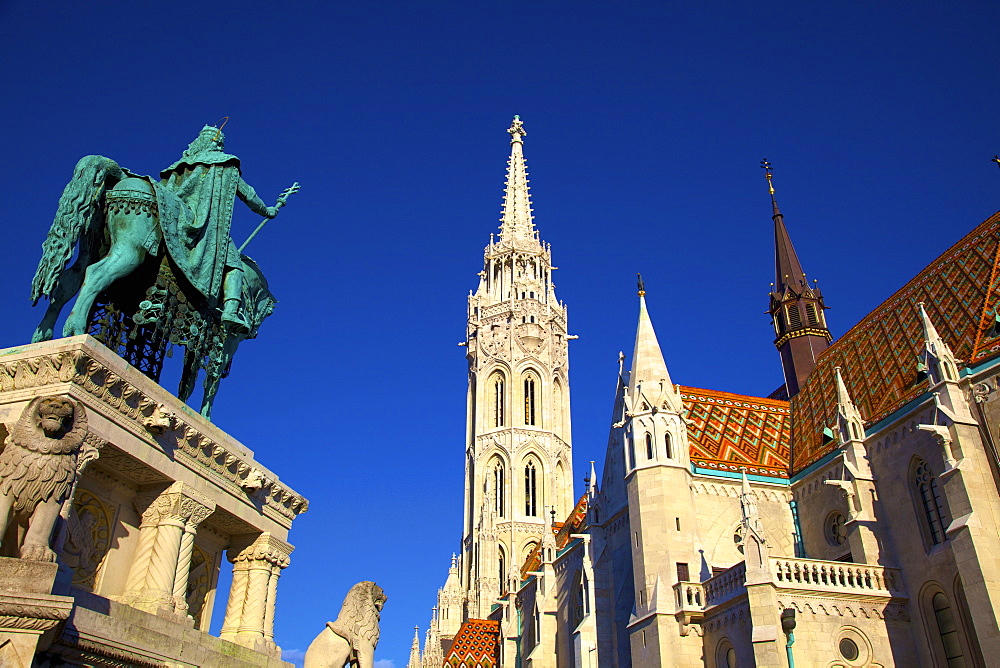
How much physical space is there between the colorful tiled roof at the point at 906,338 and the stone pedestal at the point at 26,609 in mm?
21415

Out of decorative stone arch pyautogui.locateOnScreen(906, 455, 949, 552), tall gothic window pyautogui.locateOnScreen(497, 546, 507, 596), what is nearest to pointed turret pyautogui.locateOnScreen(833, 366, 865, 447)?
decorative stone arch pyautogui.locateOnScreen(906, 455, 949, 552)

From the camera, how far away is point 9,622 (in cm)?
591

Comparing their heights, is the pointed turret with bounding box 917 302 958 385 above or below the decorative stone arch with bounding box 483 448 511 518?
below

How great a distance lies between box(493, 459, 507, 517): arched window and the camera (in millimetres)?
51719

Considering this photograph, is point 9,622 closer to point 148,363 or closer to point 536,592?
point 148,363

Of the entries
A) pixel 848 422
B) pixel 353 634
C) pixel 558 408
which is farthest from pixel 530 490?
pixel 353 634

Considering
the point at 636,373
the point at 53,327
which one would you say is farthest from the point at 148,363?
the point at 636,373

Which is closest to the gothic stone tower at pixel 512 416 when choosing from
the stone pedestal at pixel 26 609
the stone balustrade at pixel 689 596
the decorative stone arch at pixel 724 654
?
the stone balustrade at pixel 689 596

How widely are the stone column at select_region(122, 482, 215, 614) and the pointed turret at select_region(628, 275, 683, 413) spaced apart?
18509 mm

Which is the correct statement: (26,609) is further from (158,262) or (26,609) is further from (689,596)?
(689,596)

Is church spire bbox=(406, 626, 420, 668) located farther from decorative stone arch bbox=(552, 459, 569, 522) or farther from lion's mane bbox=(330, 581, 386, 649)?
lion's mane bbox=(330, 581, 386, 649)

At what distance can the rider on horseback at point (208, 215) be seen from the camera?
34.7 ft

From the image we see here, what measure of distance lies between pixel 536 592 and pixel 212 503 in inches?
1148

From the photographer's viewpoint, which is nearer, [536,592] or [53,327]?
[53,327]
